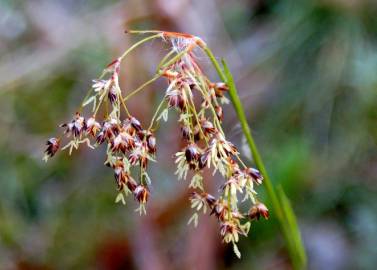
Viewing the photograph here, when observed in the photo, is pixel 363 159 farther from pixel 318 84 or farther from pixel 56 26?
pixel 56 26

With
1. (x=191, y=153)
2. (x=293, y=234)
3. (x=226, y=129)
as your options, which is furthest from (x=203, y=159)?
(x=226, y=129)

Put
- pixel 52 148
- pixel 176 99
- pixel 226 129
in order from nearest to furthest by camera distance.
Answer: pixel 176 99 < pixel 52 148 < pixel 226 129

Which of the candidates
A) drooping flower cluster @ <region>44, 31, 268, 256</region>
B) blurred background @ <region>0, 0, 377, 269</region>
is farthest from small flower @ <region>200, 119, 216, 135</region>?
blurred background @ <region>0, 0, 377, 269</region>

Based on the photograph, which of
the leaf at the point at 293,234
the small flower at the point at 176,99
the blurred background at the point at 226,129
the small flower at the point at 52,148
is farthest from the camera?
the blurred background at the point at 226,129

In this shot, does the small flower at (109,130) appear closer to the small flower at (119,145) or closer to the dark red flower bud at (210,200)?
the small flower at (119,145)

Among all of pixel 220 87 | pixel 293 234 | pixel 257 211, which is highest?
pixel 220 87

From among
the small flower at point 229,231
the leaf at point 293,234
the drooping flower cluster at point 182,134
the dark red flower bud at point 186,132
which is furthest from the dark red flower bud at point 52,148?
the leaf at point 293,234

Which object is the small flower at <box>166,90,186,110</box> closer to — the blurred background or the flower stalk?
the flower stalk

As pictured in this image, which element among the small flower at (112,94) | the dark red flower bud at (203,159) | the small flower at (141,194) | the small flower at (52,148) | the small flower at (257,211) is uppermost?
the small flower at (112,94)

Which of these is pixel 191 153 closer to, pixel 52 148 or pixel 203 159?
pixel 203 159

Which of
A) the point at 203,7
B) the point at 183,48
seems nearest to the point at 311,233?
the point at 203,7
